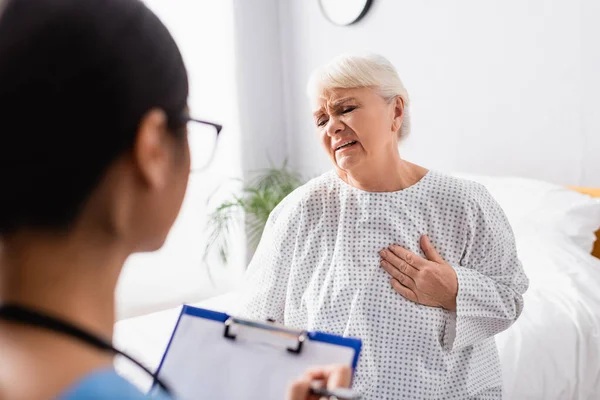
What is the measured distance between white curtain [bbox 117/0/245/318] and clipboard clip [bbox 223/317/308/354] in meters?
2.46

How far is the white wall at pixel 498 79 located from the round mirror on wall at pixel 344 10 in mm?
40

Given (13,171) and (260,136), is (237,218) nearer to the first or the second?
(260,136)

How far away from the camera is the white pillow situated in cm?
200

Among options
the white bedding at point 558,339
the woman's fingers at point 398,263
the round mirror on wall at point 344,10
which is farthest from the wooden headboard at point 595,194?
the round mirror on wall at point 344,10

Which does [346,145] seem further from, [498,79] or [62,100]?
[498,79]

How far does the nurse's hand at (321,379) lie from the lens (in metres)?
0.68

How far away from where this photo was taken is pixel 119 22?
18.4 inches

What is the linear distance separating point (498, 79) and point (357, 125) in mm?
1385

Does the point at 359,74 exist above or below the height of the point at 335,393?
above

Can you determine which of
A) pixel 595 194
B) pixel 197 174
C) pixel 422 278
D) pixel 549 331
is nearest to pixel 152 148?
pixel 422 278

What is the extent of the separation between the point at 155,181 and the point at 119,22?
126 mm

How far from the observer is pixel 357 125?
4.29ft

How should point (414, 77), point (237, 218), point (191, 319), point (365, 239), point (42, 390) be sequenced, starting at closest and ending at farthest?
point (42, 390) < point (191, 319) < point (365, 239) < point (414, 77) < point (237, 218)

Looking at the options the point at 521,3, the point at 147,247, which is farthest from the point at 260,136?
the point at 147,247
